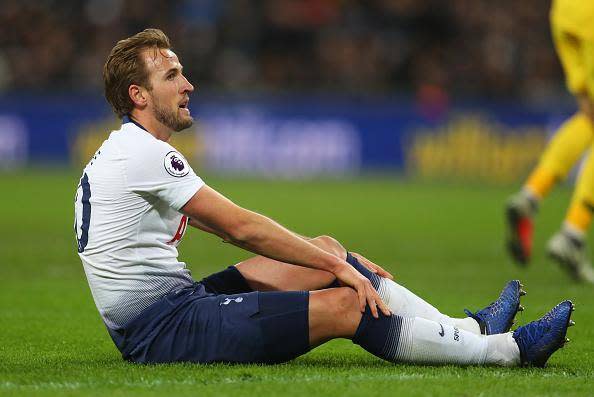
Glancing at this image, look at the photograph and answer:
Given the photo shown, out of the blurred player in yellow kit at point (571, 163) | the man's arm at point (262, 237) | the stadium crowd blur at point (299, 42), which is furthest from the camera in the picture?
the stadium crowd blur at point (299, 42)

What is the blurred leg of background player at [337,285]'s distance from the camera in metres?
5.28

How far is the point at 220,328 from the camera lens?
16.3ft

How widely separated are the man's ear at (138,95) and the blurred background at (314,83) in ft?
56.8

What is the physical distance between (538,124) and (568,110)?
1.99ft

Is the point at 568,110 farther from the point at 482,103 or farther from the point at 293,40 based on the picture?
the point at 293,40

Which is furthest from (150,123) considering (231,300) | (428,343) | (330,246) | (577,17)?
(577,17)

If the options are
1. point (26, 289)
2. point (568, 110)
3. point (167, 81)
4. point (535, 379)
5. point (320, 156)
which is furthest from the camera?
point (320, 156)

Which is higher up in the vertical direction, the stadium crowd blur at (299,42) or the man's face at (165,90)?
the stadium crowd blur at (299,42)

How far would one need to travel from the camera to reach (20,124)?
76.2 ft

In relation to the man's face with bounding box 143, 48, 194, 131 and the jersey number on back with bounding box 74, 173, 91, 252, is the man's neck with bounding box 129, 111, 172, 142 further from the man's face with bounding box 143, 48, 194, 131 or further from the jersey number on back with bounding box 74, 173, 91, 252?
the jersey number on back with bounding box 74, 173, 91, 252

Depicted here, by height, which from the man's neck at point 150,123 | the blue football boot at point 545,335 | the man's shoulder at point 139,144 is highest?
the man's neck at point 150,123

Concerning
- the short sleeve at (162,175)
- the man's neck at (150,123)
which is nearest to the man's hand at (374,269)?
the short sleeve at (162,175)

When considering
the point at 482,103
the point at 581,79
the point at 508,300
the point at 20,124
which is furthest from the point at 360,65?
the point at 508,300

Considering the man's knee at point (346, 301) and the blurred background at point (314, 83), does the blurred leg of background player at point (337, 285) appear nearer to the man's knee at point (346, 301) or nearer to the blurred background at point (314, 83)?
the man's knee at point (346, 301)
